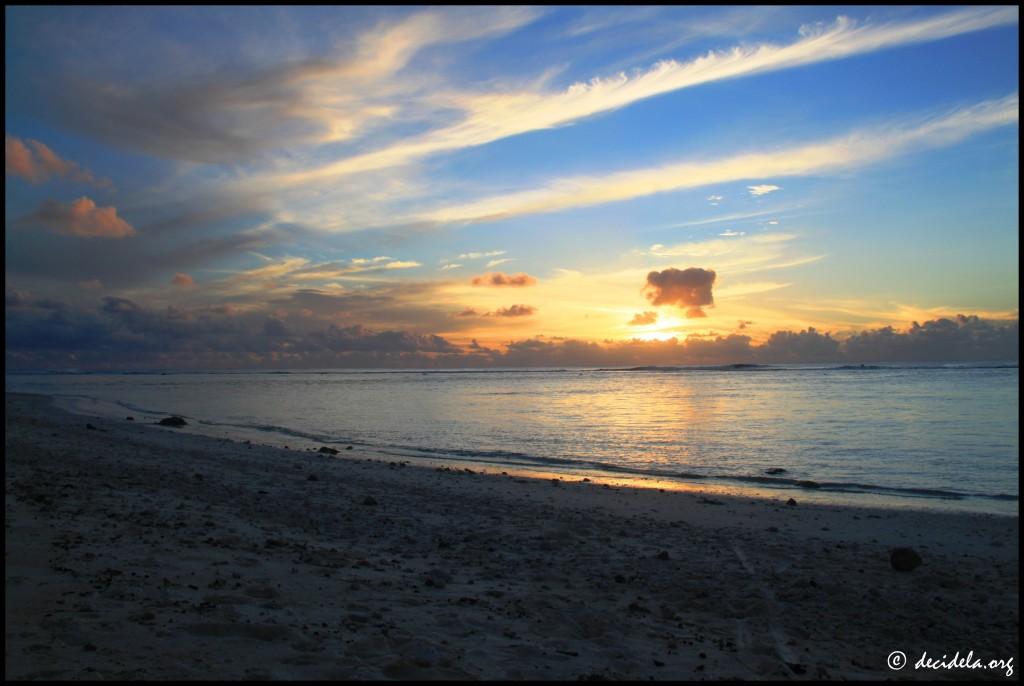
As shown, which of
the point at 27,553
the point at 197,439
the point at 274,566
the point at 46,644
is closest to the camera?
the point at 46,644

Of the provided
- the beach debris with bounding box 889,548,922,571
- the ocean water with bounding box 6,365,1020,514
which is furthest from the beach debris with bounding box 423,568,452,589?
the ocean water with bounding box 6,365,1020,514

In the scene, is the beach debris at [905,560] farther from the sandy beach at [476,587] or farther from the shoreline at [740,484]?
the shoreline at [740,484]

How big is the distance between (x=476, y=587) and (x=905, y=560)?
7371mm

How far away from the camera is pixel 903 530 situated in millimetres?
14047

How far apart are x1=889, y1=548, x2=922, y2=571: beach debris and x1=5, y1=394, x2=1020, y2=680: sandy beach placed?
6.8 inches

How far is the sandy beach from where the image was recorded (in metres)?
6.29

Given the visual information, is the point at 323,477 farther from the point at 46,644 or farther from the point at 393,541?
the point at 46,644

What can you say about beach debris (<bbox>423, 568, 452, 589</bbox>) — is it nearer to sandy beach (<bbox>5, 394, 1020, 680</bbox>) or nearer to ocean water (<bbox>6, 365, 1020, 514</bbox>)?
sandy beach (<bbox>5, 394, 1020, 680</bbox>)

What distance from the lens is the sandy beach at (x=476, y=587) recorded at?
6.29 meters

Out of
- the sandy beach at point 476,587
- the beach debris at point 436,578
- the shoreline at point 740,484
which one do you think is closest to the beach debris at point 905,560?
the sandy beach at point 476,587

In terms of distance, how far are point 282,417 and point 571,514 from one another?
38789 mm

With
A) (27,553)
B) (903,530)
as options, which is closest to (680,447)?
(903,530)

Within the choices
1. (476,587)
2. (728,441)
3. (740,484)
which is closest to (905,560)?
(476,587)

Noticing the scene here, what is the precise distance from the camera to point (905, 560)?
10414mm
